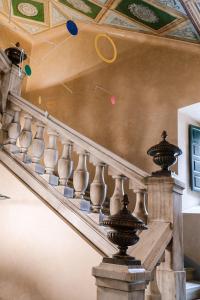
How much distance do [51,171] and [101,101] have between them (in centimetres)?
264

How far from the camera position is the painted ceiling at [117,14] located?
146 inches

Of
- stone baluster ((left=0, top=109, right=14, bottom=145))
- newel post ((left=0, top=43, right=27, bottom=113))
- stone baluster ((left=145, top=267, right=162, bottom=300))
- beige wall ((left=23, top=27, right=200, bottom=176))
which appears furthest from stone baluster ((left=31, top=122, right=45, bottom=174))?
beige wall ((left=23, top=27, right=200, bottom=176))

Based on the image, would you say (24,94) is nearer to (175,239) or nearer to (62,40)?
(62,40)

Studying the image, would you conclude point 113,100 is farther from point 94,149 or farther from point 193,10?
point 94,149

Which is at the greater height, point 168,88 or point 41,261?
point 168,88

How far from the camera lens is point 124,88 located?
4.81 meters

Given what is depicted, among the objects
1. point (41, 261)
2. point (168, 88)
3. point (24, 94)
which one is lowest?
point (41, 261)

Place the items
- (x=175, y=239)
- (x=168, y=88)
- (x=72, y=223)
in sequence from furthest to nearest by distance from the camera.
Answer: (x=168, y=88) → (x=72, y=223) → (x=175, y=239)

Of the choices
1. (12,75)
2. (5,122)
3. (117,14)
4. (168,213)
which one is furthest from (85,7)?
(168,213)

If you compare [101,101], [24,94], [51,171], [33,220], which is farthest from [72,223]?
[24,94]

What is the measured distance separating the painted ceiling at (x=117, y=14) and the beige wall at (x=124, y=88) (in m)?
0.27

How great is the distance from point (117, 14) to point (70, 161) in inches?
108

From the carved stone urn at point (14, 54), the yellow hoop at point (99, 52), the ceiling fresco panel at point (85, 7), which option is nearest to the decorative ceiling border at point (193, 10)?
the ceiling fresco panel at point (85, 7)

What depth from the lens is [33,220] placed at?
8.29 feet
